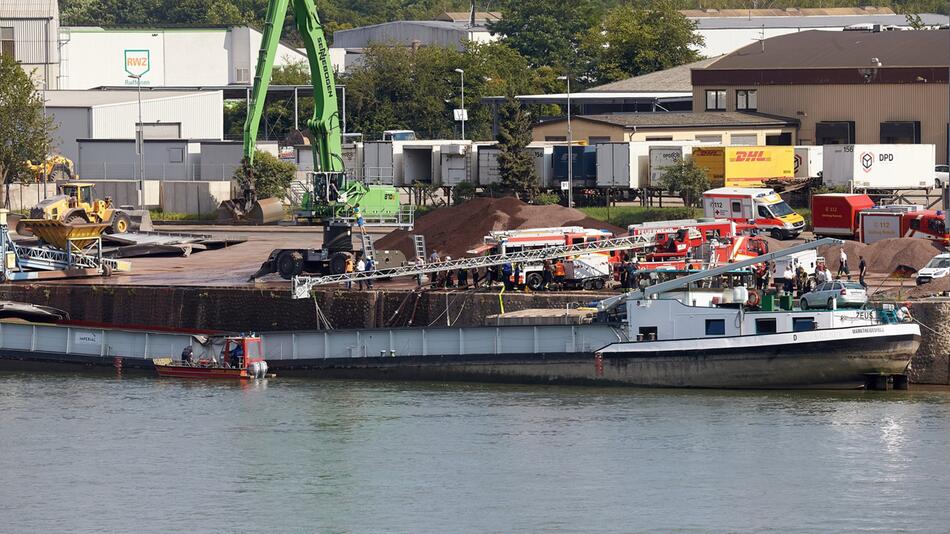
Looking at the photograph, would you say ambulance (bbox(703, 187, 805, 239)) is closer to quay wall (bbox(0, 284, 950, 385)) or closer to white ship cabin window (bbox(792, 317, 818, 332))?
quay wall (bbox(0, 284, 950, 385))

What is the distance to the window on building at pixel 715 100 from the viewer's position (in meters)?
88.5

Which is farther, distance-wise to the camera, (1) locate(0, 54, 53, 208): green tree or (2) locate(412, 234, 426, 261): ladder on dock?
(1) locate(0, 54, 53, 208): green tree

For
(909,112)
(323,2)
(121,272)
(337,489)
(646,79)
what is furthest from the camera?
→ (323,2)

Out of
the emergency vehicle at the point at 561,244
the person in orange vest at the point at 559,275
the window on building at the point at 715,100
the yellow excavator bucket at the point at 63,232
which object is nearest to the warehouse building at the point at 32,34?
the window on building at the point at 715,100

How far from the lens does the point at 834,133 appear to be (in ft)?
269

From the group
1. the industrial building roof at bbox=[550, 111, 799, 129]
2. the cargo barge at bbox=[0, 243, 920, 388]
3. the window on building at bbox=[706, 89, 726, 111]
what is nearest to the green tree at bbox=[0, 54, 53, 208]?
the industrial building roof at bbox=[550, 111, 799, 129]

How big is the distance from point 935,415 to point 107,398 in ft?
73.4

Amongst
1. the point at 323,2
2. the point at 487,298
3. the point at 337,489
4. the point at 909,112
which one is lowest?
the point at 337,489

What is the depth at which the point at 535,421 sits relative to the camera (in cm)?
4175

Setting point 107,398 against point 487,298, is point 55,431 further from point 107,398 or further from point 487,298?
point 487,298

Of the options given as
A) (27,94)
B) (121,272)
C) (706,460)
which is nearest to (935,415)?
(706,460)

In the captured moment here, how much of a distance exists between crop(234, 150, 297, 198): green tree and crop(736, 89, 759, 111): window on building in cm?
2370

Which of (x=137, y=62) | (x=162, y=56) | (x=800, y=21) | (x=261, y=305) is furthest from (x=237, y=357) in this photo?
(x=800, y=21)

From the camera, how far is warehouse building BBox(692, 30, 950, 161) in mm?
79875
